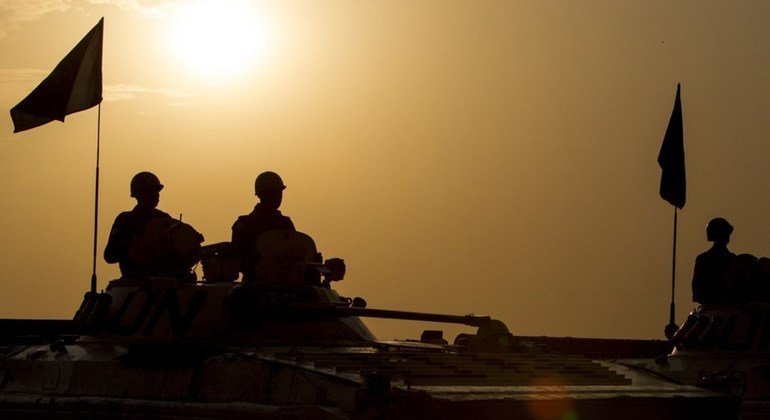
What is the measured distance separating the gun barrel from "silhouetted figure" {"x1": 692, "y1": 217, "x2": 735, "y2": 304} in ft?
18.7

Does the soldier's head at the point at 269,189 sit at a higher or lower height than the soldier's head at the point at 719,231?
lower

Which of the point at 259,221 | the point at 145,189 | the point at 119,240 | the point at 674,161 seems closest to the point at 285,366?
the point at 259,221

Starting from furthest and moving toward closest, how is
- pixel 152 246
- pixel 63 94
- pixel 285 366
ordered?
pixel 63 94 < pixel 152 246 < pixel 285 366

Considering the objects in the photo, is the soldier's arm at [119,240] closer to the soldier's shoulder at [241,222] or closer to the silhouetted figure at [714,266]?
the soldier's shoulder at [241,222]

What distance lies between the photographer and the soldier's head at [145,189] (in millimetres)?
16094

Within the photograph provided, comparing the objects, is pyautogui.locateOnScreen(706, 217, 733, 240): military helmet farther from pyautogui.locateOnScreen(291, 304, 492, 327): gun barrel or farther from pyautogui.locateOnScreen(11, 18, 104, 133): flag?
pyautogui.locateOnScreen(11, 18, 104, 133): flag

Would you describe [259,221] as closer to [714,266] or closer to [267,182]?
[267,182]

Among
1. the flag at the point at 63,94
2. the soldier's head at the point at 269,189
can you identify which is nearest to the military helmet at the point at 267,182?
the soldier's head at the point at 269,189

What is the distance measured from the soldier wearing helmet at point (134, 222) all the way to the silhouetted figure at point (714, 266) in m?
7.61

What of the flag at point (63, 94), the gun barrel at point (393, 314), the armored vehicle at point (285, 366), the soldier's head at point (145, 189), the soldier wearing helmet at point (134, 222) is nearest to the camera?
the armored vehicle at point (285, 366)

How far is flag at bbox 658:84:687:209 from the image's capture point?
81.0 ft

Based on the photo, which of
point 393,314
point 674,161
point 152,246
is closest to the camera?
point 393,314

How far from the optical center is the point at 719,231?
19953 millimetres

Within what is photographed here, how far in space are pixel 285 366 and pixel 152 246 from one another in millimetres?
3504
